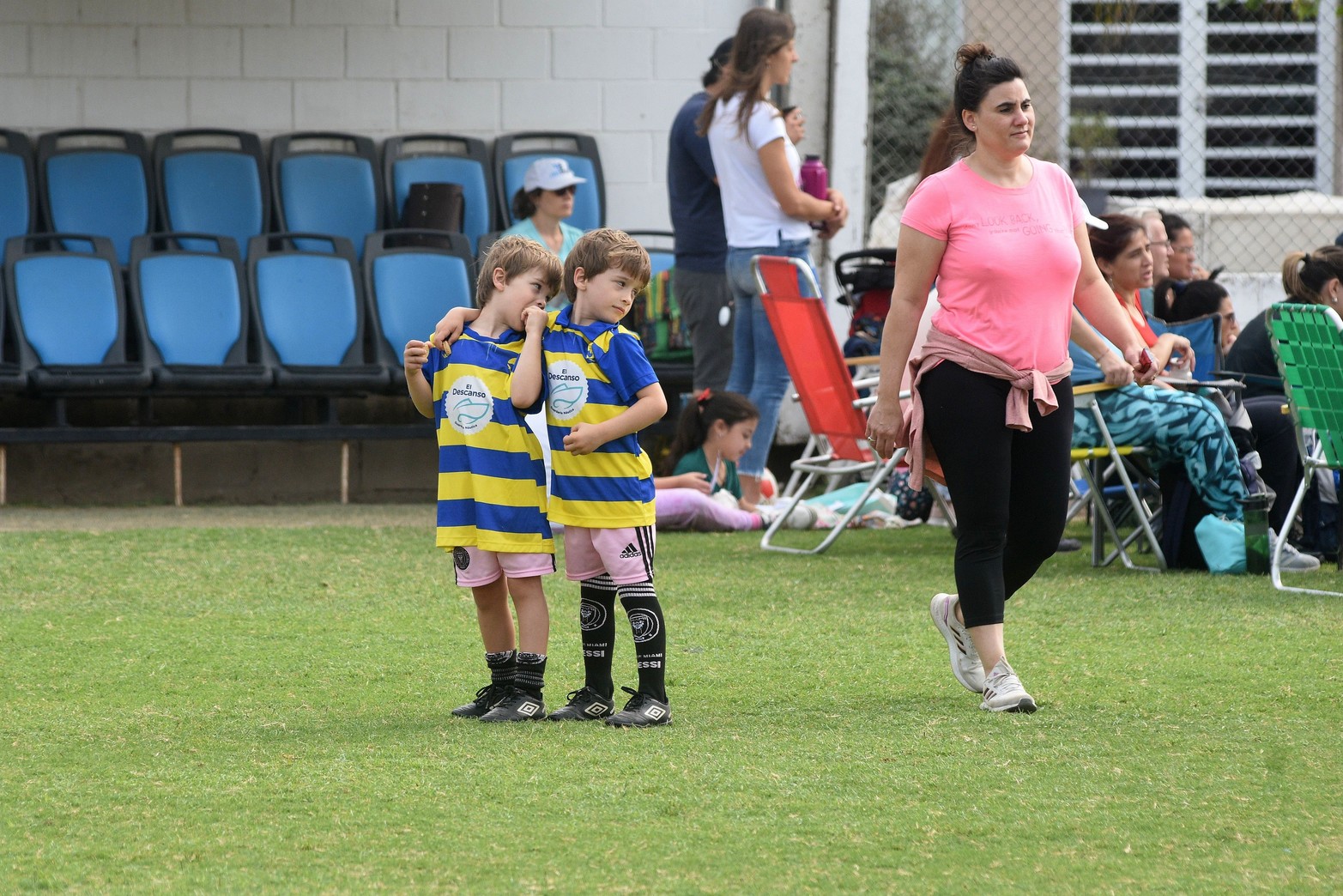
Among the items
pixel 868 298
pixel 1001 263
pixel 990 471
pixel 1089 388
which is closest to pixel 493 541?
pixel 990 471

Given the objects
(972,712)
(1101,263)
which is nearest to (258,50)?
(1101,263)

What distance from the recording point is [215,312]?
334 inches

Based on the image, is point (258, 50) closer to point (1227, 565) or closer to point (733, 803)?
point (1227, 565)

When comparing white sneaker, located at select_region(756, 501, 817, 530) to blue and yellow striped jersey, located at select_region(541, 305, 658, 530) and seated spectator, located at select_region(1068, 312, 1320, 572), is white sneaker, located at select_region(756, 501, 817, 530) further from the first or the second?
blue and yellow striped jersey, located at select_region(541, 305, 658, 530)

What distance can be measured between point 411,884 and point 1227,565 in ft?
13.3

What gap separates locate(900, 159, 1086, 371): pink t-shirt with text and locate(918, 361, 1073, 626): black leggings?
0.09m

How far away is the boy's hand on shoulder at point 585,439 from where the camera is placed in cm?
351

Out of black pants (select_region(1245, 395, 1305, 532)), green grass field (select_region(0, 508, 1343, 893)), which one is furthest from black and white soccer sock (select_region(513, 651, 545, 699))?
black pants (select_region(1245, 395, 1305, 532))

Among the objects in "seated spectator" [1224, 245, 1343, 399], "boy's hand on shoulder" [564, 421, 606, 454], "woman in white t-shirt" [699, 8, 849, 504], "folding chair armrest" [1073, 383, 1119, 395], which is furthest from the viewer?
"woman in white t-shirt" [699, 8, 849, 504]

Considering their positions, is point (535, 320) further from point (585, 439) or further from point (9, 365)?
point (9, 365)

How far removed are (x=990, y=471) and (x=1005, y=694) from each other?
466 millimetres

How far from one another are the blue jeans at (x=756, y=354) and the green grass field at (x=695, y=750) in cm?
192

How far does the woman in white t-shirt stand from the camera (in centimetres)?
709

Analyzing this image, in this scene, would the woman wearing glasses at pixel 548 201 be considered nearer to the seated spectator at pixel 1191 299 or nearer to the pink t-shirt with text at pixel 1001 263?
the seated spectator at pixel 1191 299
